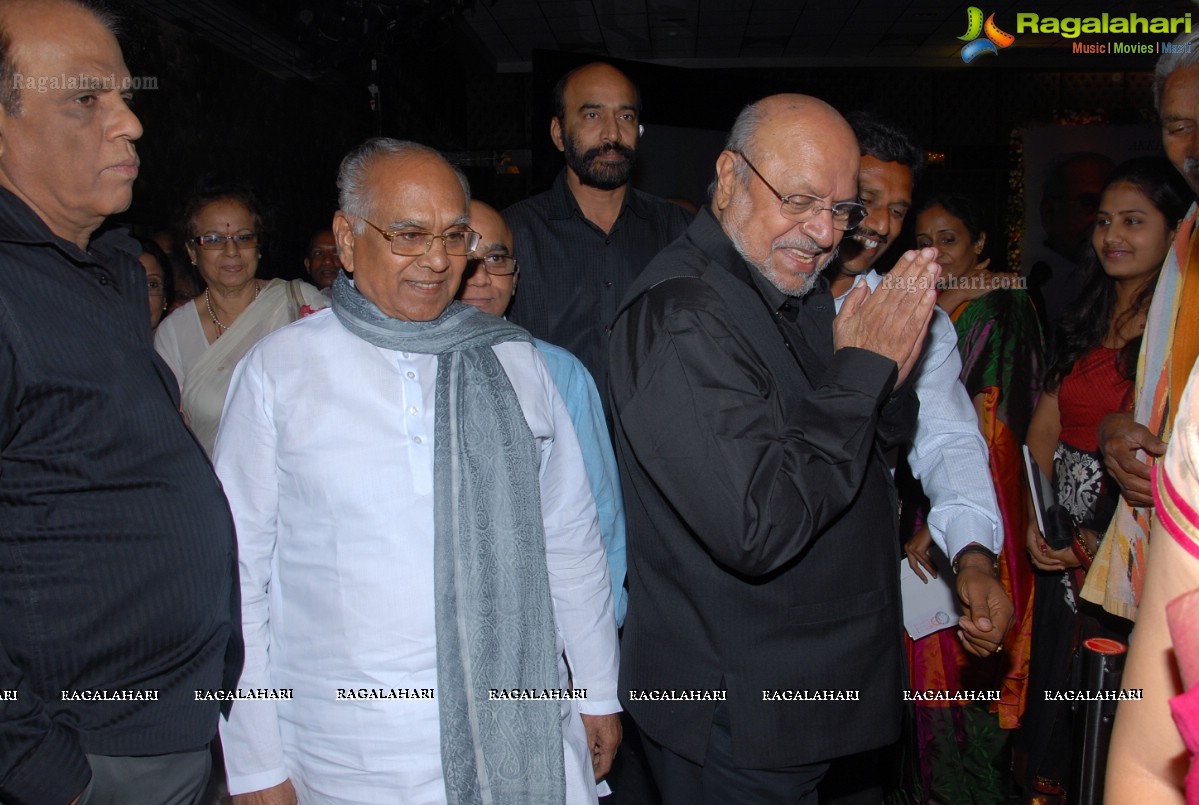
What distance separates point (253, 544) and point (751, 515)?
0.86 metres

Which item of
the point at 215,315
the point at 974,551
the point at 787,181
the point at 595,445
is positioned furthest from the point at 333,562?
the point at 215,315

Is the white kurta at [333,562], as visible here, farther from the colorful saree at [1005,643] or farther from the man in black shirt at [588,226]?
the colorful saree at [1005,643]

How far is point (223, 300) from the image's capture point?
285cm

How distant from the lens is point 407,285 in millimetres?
1539

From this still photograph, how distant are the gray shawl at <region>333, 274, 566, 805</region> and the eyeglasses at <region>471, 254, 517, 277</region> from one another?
2.31 feet

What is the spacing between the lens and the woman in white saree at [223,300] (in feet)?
9.05

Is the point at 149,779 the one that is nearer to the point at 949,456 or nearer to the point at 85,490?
the point at 85,490

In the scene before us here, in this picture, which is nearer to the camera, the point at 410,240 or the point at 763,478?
the point at 763,478

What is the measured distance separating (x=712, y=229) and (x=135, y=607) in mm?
1093

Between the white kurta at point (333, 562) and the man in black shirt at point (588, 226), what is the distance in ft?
3.81

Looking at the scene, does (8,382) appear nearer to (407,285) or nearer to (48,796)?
(48,796)

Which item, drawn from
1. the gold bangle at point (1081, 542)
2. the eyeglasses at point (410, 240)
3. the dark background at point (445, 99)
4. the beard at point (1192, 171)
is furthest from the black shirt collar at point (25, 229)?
the gold bangle at point (1081, 542)

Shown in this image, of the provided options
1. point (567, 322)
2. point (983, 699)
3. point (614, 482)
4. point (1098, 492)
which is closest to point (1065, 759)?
point (983, 699)

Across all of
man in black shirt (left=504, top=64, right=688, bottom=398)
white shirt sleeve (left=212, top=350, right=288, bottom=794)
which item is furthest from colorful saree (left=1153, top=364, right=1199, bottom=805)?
man in black shirt (left=504, top=64, right=688, bottom=398)
